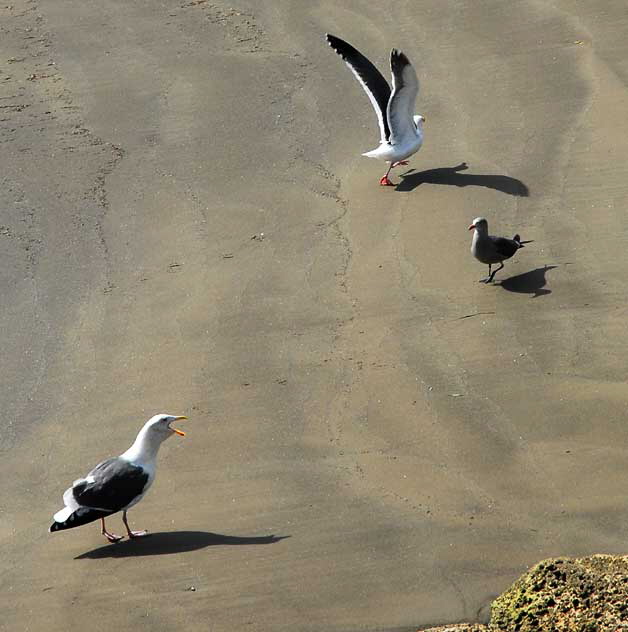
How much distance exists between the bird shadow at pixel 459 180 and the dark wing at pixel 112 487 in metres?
5.57

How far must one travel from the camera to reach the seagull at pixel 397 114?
13.2 m

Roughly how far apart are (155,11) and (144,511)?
34.0 feet

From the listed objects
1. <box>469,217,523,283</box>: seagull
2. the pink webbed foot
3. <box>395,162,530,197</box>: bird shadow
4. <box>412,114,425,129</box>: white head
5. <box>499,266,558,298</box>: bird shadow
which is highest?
<box>469,217,523,283</box>: seagull

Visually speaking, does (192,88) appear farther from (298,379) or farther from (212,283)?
(298,379)

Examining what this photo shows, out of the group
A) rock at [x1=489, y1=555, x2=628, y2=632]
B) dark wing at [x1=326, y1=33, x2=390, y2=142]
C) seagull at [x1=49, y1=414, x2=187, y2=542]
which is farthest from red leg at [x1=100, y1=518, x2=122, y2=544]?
dark wing at [x1=326, y1=33, x2=390, y2=142]

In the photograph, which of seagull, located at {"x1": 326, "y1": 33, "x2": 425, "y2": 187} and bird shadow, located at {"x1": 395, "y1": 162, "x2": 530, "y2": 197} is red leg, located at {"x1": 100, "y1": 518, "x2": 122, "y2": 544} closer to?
bird shadow, located at {"x1": 395, "y1": 162, "x2": 530, "y2": 197}

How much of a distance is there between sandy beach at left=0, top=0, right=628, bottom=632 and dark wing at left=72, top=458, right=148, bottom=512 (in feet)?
1.05

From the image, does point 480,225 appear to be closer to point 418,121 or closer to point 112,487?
point 418,121

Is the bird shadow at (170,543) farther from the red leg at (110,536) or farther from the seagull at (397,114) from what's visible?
the seagull at (397,114)

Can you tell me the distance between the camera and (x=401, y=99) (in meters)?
13.6

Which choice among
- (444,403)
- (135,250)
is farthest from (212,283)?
(444,403)

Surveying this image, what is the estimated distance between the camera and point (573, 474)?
8.22 metres

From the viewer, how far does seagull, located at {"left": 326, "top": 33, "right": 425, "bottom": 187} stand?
13.2m

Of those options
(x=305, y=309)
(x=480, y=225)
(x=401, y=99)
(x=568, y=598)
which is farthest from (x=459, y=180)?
(x=568, y=598)
